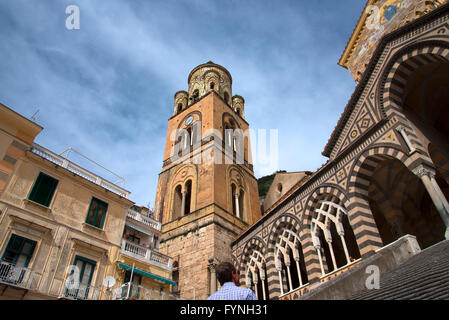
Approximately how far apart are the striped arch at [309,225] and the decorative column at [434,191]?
290 cm

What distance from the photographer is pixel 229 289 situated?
313 centimetres

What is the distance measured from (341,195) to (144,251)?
990 centimetres

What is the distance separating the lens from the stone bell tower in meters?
18.2

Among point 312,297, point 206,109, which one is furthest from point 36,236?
point 206,109

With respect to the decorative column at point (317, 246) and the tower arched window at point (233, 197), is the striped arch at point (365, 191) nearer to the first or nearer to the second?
the decorative column at point (317, 246)

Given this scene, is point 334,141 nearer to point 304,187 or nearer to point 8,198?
point 304,187

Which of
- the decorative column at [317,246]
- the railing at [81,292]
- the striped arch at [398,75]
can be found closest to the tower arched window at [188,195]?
the railing at [81,292]

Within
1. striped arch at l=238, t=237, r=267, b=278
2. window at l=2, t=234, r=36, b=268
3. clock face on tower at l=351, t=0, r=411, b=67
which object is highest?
clock face on tower at l=351, t=0, r=411, b=67

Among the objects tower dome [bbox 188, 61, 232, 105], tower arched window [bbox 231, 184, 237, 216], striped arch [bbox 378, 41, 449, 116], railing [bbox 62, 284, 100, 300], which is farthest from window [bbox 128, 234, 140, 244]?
tower dome [bbox 188, 61, 232, 105]

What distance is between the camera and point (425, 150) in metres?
10.4

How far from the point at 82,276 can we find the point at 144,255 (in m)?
3.45

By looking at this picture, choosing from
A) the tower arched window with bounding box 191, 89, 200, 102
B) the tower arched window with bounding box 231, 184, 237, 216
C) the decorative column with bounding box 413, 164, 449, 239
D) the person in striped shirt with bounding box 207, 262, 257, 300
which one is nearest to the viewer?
the person in striped shirt with bounding box 207, 262, 257, 300

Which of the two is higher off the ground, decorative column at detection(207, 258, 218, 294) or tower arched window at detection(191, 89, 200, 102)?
tower arched window at detection(191, 89, 200, 102)

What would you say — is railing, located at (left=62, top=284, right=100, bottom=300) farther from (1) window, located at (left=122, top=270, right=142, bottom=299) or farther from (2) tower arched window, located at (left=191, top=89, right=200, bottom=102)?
(2) tower arched window, located at (left=191, top=89, right=200, bottom=102)
